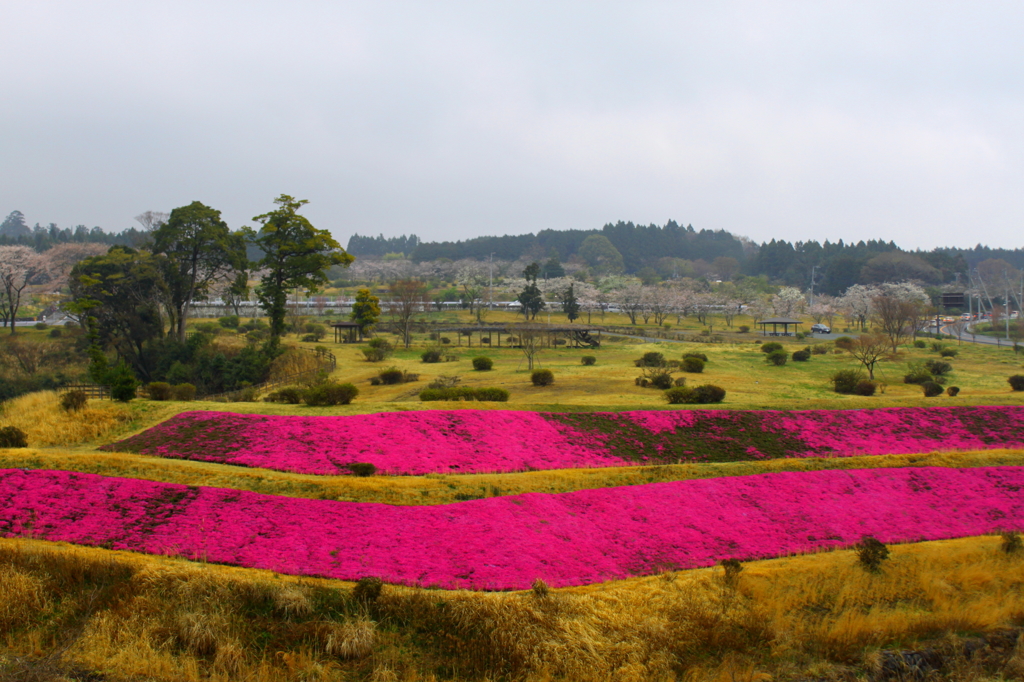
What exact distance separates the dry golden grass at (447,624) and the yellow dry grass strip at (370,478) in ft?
10.8

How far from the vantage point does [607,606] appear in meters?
9.59

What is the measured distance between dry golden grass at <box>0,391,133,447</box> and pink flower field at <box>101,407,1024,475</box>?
6.43 ft

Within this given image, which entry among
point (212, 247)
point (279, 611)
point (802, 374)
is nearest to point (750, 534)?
point (279, 611)

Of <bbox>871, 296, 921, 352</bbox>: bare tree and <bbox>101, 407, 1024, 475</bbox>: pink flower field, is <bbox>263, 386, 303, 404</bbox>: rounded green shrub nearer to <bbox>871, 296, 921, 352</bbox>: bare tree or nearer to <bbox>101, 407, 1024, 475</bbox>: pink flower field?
<bbox>101, 407, 1024, 475</bbox>: pink flower field

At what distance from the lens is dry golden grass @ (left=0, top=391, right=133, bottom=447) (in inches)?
716

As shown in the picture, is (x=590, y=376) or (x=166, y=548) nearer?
(x=166, y=548)

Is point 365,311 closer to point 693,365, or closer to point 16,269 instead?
point 16,269

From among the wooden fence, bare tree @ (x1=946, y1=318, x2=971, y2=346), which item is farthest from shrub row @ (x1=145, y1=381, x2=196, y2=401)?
bare tree @ (x1=946, y1=318, x2=971, y2=346)

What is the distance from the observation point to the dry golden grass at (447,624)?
8609 mm

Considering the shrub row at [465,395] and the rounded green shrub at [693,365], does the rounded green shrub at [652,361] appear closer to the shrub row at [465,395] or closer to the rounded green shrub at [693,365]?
the rounded green shrub at [693,365]

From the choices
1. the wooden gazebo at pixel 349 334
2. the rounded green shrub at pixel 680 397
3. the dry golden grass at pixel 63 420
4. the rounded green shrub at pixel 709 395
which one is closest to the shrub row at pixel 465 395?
the rounded green shrub at pixel 680 397

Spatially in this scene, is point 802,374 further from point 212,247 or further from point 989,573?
point 212,247

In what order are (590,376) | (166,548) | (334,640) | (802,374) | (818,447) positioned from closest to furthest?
1. (334,640)
2. (166,548)
3. (818,447)
4. (590,376)
5. (802,374)

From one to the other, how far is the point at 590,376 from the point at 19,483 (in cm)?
2626
